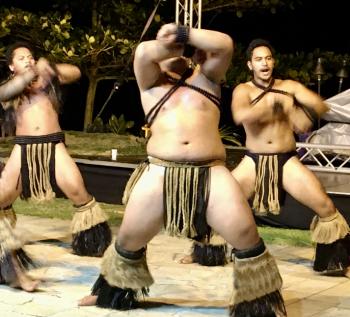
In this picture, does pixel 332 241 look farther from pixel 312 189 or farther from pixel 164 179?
pixel 164 179

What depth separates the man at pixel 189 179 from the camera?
10.9 feet

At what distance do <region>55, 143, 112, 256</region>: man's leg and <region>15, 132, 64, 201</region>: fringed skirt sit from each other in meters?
0.05

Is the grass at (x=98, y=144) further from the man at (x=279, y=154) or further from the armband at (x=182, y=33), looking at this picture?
the armband at (x=182, y=33)

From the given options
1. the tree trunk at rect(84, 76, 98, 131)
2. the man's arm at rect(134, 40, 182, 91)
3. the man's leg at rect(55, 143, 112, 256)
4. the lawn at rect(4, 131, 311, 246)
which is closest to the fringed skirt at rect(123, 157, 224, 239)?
the man's arm at rect(134, 40, 182, 91)

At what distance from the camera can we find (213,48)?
328 centimetres

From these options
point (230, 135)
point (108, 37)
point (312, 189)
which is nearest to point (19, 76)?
point (312, 189)

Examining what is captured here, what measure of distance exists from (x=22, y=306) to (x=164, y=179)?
928 mm

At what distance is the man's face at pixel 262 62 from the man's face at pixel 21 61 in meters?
1.24

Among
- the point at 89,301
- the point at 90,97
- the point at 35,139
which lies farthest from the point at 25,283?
the point at 90,97

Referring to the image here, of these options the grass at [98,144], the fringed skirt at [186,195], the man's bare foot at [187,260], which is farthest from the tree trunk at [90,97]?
the fringed skirt at [186,195]

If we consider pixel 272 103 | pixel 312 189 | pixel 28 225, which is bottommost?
pixel 28 225

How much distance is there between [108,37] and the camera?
9867 mm

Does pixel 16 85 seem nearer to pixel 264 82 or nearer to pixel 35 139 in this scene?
pixel 35 139

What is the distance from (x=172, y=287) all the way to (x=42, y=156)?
3.78 feet
